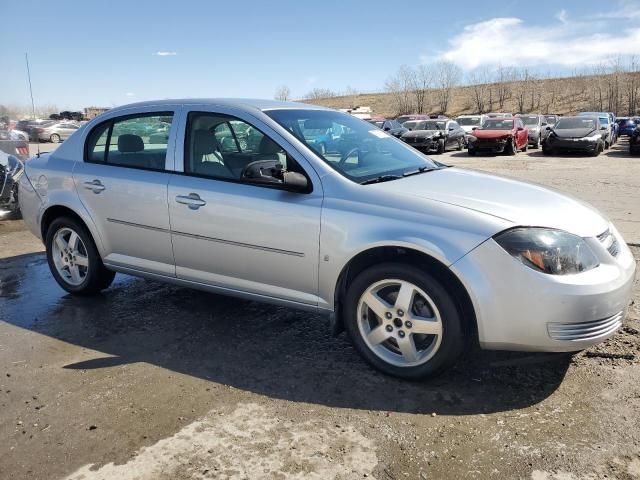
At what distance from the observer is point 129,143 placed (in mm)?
4438

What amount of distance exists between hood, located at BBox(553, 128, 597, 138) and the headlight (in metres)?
20.1

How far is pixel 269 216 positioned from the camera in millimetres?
3523

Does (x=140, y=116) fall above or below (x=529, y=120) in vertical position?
above

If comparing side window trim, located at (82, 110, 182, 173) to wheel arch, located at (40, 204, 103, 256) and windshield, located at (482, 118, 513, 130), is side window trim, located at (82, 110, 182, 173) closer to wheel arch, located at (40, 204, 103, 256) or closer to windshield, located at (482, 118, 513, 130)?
wheel arch, located at (40, 204, 103, 256)

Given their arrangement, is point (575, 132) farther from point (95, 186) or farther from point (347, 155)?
point (95, 186)

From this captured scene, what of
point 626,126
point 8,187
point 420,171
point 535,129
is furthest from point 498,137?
point 420,171

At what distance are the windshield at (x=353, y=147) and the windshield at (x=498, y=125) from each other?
19.8m

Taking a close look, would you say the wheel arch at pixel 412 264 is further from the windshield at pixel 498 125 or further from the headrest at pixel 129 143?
the windshield at pixel 498 125

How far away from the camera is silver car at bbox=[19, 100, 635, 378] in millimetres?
2922

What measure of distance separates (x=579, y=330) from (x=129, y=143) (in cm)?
355

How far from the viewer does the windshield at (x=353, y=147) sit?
3627mm

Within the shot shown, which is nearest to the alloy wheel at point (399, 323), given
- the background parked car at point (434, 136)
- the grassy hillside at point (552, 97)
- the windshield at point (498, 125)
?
the background parked car at point (434, 136)

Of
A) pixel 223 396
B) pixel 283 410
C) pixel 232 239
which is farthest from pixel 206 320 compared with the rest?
pixel 283 410

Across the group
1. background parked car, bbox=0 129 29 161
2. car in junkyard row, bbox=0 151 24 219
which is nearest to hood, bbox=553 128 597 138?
background parked car, bbox=0 129 29 161
